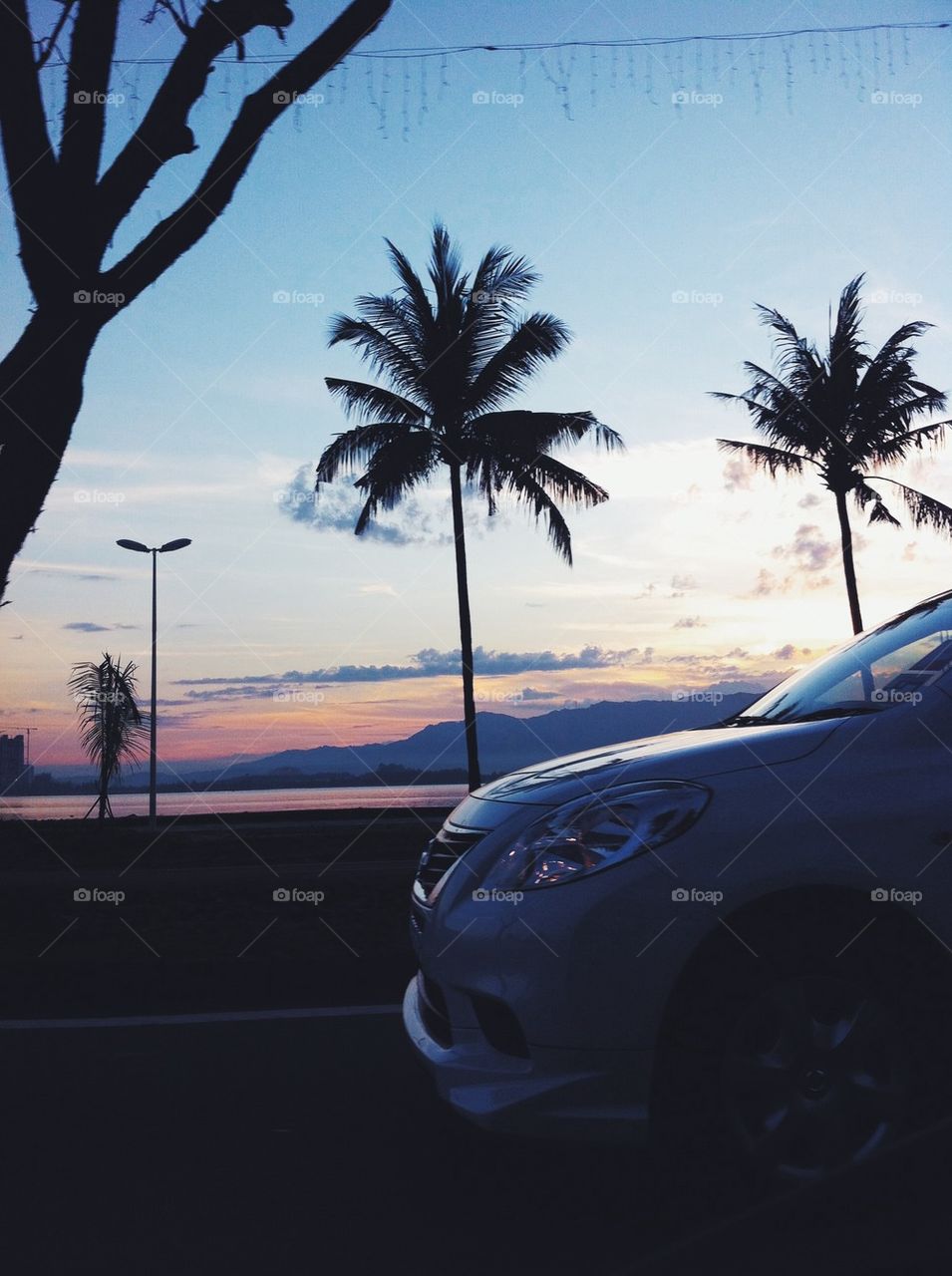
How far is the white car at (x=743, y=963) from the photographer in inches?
127

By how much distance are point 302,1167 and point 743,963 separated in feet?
5.23

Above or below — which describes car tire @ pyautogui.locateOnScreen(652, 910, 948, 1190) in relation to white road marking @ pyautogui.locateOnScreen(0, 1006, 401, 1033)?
above

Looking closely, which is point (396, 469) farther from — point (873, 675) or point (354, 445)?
point (873, 675)

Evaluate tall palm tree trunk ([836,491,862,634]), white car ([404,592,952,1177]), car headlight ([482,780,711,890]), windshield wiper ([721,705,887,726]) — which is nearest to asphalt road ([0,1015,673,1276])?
white car ([404,592,952,1177])

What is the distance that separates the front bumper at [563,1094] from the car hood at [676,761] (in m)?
0.71

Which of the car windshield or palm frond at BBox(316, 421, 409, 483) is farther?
palm frond at BBox(316, 421, 409, 483)

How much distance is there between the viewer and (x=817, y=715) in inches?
154

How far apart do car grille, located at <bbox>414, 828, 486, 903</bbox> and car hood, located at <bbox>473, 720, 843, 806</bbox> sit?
0.50 ft

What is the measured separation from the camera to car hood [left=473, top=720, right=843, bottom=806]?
3.50m

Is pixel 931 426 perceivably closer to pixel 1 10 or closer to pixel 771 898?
pixel 1 10

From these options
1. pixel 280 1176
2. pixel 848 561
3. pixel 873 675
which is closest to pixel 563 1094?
pixel 280 1176

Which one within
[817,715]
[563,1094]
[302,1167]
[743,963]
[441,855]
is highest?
[817,715]

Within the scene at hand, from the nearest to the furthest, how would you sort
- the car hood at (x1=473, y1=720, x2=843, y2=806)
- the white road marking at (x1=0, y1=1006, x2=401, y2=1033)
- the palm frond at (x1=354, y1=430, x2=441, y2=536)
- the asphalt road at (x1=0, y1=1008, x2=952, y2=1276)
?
the asphalt road at (x1=0, y1=1008, x2=952, y2=1276) → the car hood at (x1=473, y1=720, x2=843, y2=806) → the white road marking at (x1=0, y1=1006, x2=401, y2=1033) → the palm frond at (x1=354, y1=430, x2=441, y2=536)

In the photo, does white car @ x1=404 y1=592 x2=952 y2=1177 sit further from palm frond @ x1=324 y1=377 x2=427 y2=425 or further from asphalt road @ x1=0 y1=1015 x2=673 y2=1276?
palm frond @ x1=324 y1=377 x2=427 y2=425
